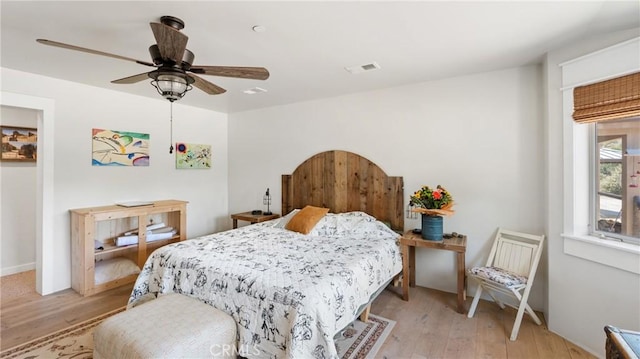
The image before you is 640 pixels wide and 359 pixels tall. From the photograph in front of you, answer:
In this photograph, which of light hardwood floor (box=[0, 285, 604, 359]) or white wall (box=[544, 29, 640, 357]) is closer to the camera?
white wall (box=[544, 29, 640, 357])

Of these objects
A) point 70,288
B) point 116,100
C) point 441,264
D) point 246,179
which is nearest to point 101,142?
point 116,100

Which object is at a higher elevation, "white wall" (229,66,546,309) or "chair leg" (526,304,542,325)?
"white wall" (229,66,546,309)

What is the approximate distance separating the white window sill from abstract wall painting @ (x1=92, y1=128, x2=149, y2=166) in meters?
4.85

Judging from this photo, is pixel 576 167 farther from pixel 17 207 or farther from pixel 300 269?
pixel 17 207

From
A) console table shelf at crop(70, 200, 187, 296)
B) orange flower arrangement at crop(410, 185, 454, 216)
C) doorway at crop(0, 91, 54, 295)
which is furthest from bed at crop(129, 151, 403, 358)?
doorway at crop(0, 91, 54, 295)

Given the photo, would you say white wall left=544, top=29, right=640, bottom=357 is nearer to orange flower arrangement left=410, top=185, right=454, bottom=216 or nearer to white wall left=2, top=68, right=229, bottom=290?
orange flower arrangement left=410, top=185, right=454, bottom=216

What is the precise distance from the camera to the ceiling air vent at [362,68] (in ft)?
9.04

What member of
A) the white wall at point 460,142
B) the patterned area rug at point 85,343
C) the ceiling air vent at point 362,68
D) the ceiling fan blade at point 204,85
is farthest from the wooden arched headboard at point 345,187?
the ceiling fan blade at point 204,85

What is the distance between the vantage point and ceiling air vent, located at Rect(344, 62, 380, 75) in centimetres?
276

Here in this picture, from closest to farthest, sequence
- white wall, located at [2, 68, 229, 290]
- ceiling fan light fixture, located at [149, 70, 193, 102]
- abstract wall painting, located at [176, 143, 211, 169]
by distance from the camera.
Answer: ceiling fan light fixture, located at [149, 70, 193, 102] < white wall, located at [2, 68, 229, 290] < abstract wall painting, located at [176, 143, 211, 169]

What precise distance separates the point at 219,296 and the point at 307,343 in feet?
2.47

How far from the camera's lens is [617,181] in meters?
2.16

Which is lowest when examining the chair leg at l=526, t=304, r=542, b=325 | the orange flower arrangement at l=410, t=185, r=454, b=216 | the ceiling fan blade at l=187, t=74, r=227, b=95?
the chair leg at l=526, t=304, r=542, b=325

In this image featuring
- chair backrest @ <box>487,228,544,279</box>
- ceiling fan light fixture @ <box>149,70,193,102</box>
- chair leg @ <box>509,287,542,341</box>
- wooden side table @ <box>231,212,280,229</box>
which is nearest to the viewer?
ceiling fan light fixture @ <box>149,70,193,102</box>
